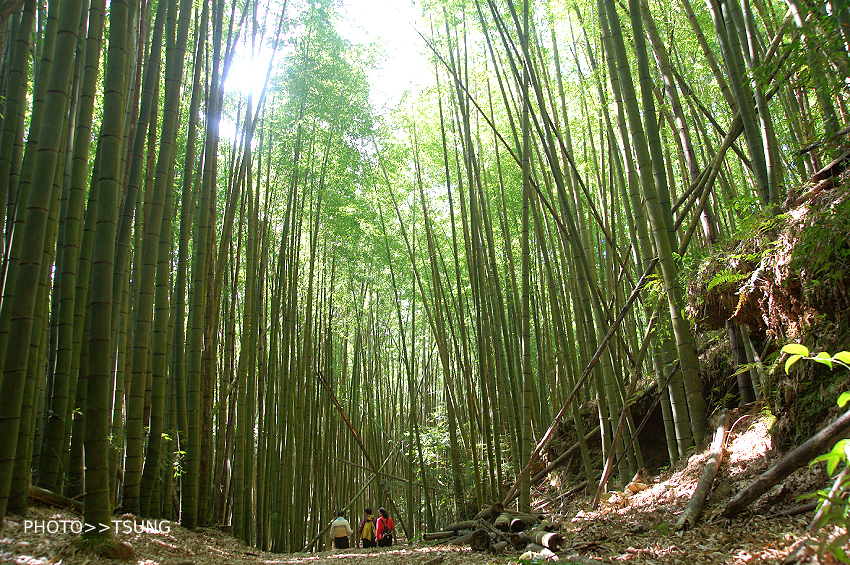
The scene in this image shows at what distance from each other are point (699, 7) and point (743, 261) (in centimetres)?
309

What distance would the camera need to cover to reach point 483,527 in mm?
3031

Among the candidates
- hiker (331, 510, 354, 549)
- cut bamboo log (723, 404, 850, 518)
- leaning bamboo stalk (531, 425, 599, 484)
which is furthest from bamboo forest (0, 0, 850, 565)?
hiker (331, 510, 354, 549)

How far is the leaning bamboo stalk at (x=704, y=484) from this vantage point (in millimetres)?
1911

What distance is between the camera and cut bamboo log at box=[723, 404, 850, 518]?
1360 mm

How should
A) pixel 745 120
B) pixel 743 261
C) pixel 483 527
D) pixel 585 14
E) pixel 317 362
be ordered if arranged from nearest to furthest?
1. pixel 743 261
2. pixel 745 120
3. pixel 483 527
4. pixel 585 14
5. pixel 317 362

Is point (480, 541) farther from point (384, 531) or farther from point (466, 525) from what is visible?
point (384, 531)

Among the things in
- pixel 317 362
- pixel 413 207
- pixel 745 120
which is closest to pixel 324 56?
pixel 413 207

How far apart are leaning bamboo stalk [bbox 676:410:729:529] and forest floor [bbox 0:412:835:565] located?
0.10ft

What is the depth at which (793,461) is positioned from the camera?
1.51m

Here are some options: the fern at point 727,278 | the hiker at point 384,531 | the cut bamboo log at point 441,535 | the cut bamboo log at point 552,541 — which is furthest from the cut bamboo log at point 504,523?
the hiker at point 384,531

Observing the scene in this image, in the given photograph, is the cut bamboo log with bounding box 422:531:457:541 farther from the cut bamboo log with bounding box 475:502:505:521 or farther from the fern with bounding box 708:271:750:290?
the fern with bounding box 708:271:750:290

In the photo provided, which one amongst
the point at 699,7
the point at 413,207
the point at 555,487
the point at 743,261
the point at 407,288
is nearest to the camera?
the point at 743,261

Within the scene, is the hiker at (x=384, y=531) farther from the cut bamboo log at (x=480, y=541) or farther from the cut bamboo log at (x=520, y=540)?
the cut bamboo log at (x=520, y=540)

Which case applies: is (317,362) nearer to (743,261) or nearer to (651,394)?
(651,394)
